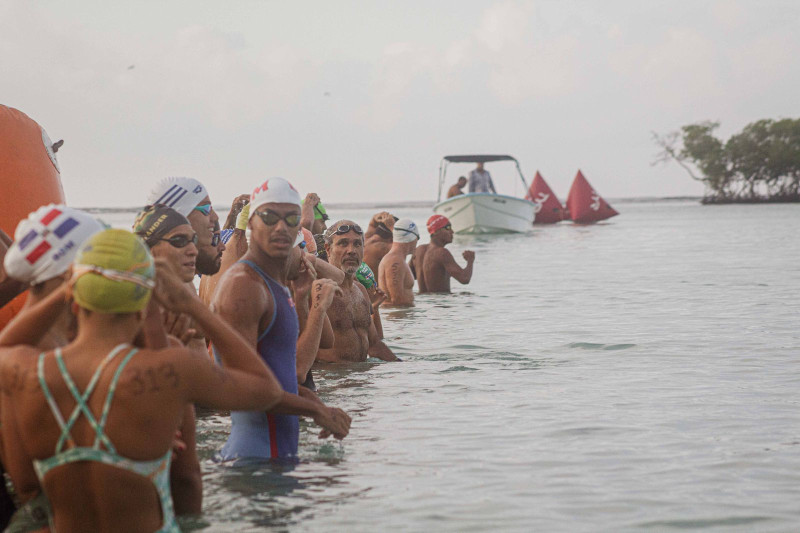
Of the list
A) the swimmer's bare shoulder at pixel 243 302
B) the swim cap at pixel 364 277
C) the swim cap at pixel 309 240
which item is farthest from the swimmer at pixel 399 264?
the swimmer's bare shoulder at pixel 243 302

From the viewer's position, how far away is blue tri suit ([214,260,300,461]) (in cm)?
539

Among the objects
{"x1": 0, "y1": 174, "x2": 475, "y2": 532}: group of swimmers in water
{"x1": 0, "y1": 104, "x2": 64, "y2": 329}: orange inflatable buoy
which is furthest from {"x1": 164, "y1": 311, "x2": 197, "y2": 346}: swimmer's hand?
{"x1": 0, "y1": 104, "x2": 64, "y2": 329}: orange inflatable buoy

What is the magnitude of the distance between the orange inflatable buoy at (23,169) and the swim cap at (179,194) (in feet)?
6.49

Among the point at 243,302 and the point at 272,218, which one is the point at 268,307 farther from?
the point at 272,218

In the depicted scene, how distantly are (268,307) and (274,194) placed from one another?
64cm

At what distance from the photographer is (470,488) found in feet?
20.6

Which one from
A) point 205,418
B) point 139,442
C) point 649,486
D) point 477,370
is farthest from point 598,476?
point 477,370

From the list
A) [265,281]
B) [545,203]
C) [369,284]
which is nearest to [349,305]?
[369,284]

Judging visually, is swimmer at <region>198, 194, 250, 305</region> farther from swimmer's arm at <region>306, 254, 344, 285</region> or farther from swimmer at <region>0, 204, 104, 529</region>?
swimmer at <region>0, 204, 104, 529</region>

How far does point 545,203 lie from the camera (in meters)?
68.2

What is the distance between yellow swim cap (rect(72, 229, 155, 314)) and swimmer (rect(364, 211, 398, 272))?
34.5 feet

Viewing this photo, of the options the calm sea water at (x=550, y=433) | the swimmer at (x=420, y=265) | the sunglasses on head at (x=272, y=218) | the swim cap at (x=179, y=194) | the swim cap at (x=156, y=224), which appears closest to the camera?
the swim cap at (x=156, y=224)

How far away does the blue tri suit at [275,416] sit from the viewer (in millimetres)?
5391

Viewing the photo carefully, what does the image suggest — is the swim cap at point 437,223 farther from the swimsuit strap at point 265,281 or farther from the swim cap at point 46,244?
the swim cap at point 46,244
